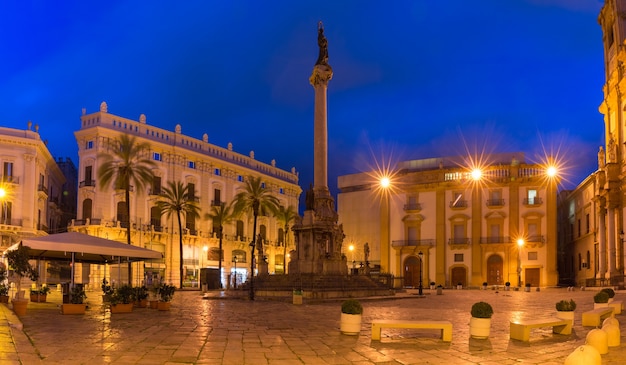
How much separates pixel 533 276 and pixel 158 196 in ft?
122

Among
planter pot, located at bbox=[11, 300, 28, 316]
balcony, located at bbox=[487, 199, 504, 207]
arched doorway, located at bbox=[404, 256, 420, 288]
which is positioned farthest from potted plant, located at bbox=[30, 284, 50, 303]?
balcony, located at bbox=[487, 199, 504, 207]

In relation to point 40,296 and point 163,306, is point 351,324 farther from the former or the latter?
point 40,296

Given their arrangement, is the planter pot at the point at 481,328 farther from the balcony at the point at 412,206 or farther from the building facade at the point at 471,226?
the balcony at the point at 412,206

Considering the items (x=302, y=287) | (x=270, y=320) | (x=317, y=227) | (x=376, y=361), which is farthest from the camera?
(x=317, y=227)

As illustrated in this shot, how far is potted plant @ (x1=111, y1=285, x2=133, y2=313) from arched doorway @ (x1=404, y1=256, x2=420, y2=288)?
47.0 metres

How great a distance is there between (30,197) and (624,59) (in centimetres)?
4935

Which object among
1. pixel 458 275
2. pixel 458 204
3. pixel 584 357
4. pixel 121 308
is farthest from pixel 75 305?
pixel 458 204

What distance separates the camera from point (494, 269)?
2382 inches

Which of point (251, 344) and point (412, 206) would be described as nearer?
point (251, 344)

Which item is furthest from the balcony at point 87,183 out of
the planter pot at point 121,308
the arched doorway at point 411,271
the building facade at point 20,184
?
the planter pot at point 121,308

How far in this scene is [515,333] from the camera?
1252 centimetres

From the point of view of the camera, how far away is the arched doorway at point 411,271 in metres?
63.0

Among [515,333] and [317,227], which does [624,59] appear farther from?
[515,333]

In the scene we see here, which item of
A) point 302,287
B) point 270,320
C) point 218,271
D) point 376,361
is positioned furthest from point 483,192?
point 376,361
